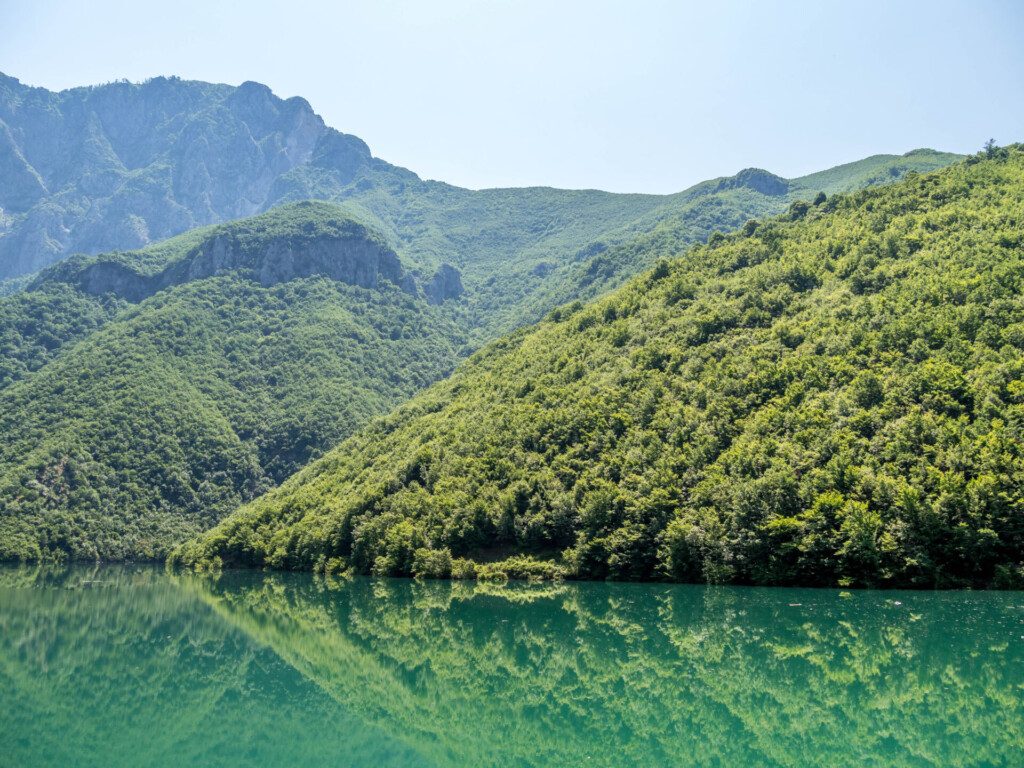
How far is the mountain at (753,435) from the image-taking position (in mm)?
56688

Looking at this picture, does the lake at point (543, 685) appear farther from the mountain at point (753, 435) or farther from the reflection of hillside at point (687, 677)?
the mountain at point (753, 435)

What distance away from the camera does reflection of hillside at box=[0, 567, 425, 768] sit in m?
23.1

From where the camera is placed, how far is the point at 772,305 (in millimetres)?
98062

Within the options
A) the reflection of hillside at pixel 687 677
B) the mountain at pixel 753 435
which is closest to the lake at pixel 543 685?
the reflection of hillside at pixel 687 677

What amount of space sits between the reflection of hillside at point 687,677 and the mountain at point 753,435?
7023mm

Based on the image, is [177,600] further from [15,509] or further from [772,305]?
[15,509]

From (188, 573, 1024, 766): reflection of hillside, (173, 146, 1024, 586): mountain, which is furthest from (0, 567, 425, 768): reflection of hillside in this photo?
(173, 146, 1024, 586): mountain

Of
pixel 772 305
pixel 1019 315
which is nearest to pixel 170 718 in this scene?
pixel 1019 315

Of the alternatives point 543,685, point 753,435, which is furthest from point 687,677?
point 753,435

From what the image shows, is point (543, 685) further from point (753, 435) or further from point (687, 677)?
point (753, 435)

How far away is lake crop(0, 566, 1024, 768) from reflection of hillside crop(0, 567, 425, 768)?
14cm

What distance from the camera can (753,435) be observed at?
71.9 meters

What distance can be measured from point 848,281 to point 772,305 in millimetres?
9156

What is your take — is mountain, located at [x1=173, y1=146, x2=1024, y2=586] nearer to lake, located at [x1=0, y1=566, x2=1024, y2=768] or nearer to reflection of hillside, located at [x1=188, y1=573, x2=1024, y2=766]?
lake, located at [x1=0, y1=566, x2=1024, y2=768]
